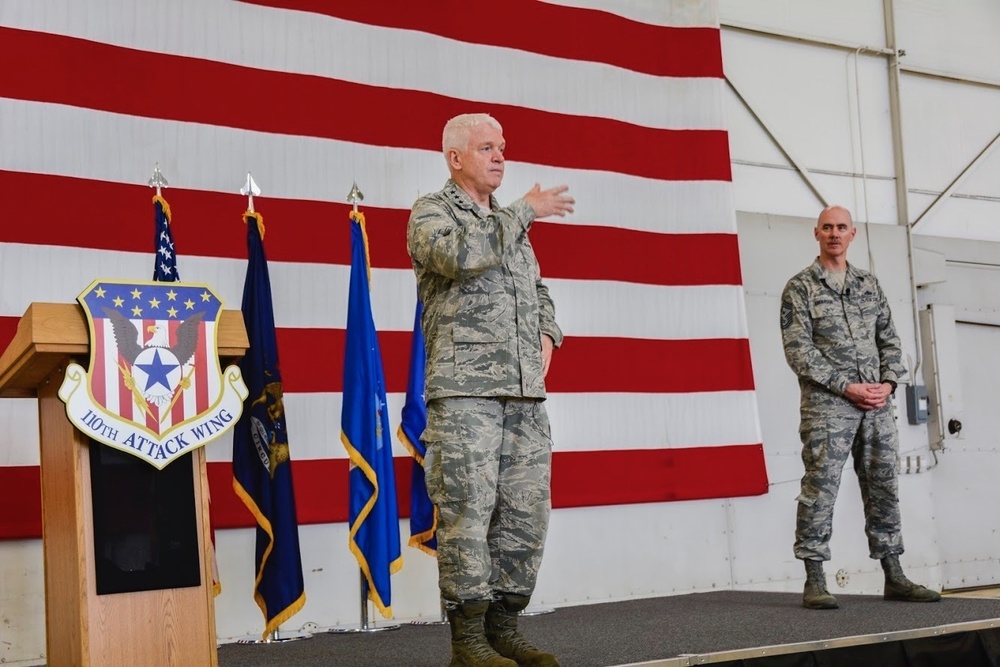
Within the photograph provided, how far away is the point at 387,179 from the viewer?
470 cm

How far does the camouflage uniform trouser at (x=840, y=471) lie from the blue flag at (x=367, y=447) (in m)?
1.46

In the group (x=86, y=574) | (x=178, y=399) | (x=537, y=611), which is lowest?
(x=537, y=611)

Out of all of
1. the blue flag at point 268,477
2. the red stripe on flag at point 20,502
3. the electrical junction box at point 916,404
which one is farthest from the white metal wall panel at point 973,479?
the red stripe on flag at point 20,502

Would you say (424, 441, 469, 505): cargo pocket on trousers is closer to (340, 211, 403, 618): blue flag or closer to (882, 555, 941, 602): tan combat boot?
(340, 211, 403, 618): blue flag

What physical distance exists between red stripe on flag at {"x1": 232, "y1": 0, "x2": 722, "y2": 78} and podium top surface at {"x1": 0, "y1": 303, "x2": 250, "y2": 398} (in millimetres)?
2484

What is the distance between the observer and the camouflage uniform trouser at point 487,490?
254cm

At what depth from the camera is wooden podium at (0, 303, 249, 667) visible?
7.23ft

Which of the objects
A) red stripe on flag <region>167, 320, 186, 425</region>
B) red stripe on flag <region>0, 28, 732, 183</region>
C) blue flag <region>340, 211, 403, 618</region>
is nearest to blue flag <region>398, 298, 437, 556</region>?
blue flag <region>340, 211, 403, 618</region>

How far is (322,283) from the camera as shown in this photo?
4465 mm

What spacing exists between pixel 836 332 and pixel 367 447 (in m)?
1.74

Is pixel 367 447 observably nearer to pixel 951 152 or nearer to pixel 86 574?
pixel 86 574

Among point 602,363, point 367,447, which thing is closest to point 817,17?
point 602,363

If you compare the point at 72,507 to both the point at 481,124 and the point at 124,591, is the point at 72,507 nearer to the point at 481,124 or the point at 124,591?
the point at 124,591

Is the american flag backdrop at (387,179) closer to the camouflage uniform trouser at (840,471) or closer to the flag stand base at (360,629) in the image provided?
the flag stand base at (360,629)
